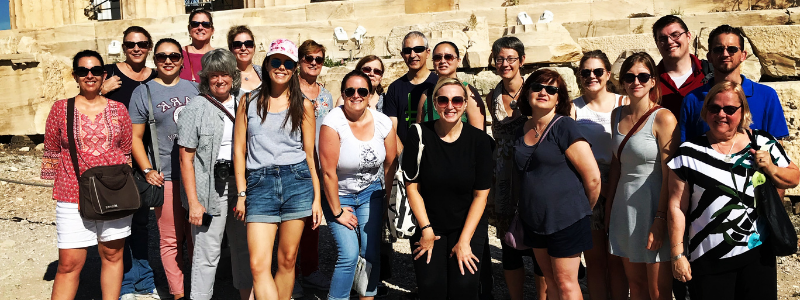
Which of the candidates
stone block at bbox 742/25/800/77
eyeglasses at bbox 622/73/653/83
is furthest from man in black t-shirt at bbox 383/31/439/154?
stone block at bbox 742/25/800/77

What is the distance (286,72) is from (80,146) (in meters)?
1.36

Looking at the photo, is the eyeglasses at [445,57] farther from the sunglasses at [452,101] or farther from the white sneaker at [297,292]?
the white sneaker at [297,292]

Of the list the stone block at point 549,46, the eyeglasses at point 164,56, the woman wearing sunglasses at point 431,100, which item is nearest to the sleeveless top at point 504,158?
the woman wearing sunglasses at point 431,100

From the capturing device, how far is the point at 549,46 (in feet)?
23.1

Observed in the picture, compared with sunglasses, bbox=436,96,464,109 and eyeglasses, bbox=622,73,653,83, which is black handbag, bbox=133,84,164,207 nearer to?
sunglasses, bbox=436,96,464,109

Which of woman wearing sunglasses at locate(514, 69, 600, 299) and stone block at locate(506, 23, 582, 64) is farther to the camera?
stone block at locate(506, 23, 582, 64)

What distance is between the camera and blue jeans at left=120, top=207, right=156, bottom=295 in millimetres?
4648

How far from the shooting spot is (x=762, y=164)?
294cm

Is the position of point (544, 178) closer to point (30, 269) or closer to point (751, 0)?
point (30, 269)

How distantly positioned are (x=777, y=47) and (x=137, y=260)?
657 cm

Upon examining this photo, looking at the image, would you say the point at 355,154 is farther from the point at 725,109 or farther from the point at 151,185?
the point at 725,109

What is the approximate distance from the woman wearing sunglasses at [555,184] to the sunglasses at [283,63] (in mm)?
1446

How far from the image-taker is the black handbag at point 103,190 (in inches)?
147

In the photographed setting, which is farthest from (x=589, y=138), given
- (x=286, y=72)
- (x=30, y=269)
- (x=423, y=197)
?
(x=30, y=269)
